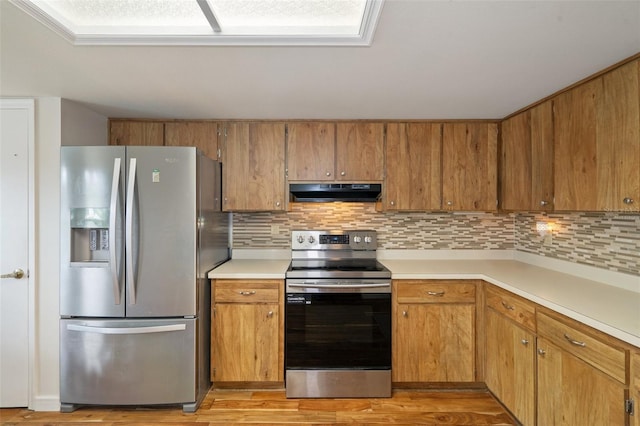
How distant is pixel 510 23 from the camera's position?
1.35 meters

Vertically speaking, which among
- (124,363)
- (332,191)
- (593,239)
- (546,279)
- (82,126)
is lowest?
(124,363)

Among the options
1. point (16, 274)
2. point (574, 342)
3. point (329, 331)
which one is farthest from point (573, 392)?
point (16, 274)

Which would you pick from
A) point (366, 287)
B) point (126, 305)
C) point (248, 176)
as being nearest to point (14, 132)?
point (126, 305)

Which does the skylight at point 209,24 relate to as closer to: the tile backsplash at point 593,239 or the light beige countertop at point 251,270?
the light beige countertop at point 251,270

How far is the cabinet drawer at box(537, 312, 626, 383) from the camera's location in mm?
1293

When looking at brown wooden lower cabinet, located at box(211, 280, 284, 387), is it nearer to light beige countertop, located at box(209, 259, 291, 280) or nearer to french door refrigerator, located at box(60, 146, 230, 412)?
light beige countertop, located at box(209, 259, 291, 280)

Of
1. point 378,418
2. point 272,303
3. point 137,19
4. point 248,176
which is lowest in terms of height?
point 378,418

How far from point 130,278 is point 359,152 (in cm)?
200

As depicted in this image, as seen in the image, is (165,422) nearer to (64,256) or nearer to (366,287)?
(64,256)

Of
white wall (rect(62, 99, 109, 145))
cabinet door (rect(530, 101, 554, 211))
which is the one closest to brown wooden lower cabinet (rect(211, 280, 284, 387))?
white wall (rect(62, 99, 109, 145))

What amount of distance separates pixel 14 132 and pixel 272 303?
219 cm

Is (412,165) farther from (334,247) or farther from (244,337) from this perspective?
(244,337)

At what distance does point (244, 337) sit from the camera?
241 cm

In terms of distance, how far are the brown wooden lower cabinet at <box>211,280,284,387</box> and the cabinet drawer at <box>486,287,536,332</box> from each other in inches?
62.7
